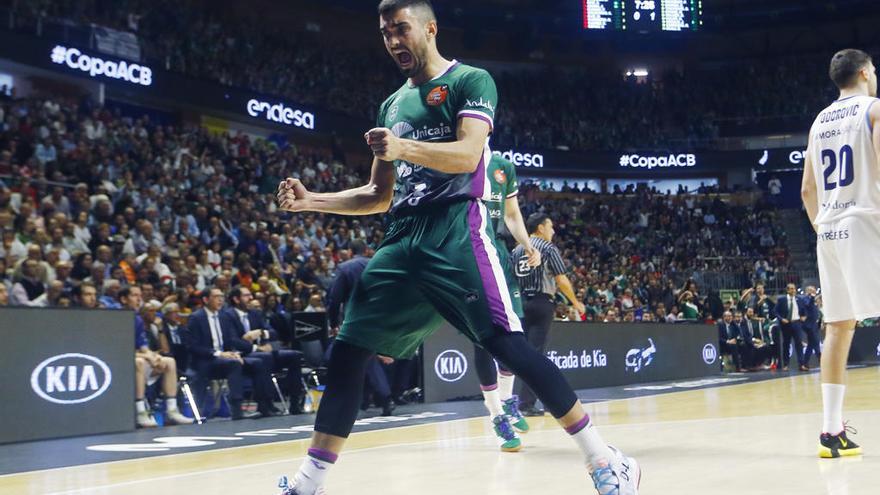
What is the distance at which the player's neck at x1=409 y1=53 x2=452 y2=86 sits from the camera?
3.38m

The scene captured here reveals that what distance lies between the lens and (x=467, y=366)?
36.7ft

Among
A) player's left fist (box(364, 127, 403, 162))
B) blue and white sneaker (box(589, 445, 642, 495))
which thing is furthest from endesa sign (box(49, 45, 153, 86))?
blue and white sneaker (box(589, 445, 642, 495))

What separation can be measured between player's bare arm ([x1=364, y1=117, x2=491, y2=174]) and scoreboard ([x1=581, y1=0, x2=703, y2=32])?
28.0 m

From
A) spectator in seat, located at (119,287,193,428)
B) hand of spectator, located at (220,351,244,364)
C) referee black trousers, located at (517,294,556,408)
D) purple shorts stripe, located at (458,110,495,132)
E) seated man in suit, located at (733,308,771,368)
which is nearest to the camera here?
purple shorts stripe, located at (458,110,495,132)

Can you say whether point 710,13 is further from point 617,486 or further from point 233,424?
point 617,486

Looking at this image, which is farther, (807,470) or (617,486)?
(807,470)

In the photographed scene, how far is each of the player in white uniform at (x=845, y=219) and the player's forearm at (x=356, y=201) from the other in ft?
7.79

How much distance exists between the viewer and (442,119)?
3.32 metres

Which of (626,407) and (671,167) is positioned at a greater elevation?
(671,167)

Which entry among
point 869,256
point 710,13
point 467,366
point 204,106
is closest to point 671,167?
point 710,13

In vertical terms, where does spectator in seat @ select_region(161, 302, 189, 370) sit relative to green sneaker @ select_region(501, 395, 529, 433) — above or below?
above

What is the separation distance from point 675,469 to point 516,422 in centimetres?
199

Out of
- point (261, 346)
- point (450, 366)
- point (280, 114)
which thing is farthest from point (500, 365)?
point (280, 114)

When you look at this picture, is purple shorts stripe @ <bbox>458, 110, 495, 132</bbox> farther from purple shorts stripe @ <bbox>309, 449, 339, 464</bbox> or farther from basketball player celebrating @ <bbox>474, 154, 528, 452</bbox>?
basketball player celebrating @ <bbox>474, 154, 528, 452</bbox>
